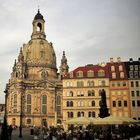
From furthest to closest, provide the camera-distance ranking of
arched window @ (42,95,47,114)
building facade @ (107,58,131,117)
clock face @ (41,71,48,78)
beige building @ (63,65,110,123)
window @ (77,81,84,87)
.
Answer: clock face @ (41,71,48,78), arched window @ (42,95,47,114), window @ (77,81,84,87), beige building @ (63,65,110,123), building facade @ (107,58,131,117)

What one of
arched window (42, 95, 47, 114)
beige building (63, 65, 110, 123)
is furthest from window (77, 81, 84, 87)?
arched window (42, 95, 47, 114)

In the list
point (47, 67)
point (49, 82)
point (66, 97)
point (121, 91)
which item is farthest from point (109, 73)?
point (47, 67)

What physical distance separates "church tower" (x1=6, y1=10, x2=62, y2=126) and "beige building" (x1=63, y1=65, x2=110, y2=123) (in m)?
17.8

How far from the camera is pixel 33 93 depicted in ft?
351

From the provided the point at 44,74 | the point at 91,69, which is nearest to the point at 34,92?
the point at 44,74

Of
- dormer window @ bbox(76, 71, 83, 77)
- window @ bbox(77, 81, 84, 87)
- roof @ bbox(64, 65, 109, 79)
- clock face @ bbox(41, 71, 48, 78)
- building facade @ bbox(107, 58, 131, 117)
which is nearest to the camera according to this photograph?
building facade @ bbox(107, 58, 131, 117)

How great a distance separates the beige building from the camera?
80.2 meters

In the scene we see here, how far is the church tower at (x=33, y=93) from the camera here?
104 meters

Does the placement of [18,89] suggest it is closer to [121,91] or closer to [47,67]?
[47,67]

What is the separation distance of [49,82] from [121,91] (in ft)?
116

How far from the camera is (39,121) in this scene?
341 ft

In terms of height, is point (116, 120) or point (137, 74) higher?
point (137, 74)

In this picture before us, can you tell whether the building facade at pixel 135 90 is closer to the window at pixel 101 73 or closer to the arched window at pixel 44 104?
the window at pixel 101 73

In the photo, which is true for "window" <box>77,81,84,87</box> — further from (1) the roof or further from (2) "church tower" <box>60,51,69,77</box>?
(2) "church tower" <box>60,51,69,77</box>
